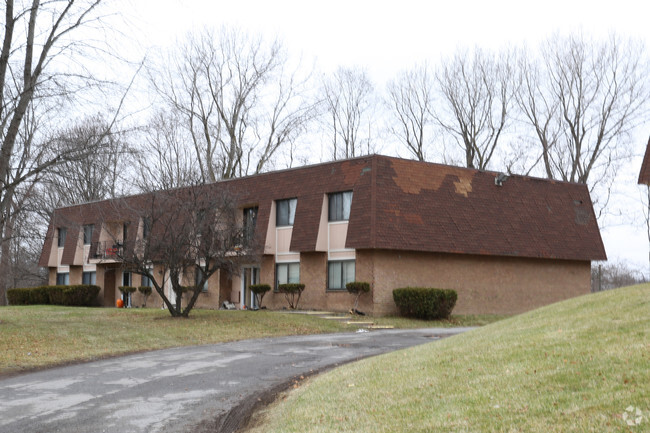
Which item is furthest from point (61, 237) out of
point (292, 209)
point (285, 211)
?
point (292, 209)

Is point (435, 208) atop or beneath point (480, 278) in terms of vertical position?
atop

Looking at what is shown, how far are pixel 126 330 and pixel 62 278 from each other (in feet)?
85.9

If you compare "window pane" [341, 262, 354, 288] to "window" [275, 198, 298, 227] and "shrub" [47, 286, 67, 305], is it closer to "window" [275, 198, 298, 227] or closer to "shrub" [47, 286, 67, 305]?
"window" [275, 198, 298, 227]

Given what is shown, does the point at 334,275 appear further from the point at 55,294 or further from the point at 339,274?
the point at 55,294

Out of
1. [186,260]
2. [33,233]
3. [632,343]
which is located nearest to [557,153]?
[186,260]

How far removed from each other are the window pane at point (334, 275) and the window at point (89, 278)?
747 inches

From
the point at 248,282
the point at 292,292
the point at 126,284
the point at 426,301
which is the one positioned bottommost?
the point at 426,301

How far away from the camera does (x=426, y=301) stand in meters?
27.9

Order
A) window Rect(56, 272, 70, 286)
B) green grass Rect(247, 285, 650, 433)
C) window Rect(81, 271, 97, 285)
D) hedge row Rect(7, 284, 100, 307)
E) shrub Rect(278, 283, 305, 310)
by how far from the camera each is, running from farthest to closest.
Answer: window Rect(56, 272, 70, 286) → window Rect(81, 271, 97, 285) → hedge row Rect(7, 284, 100, 307) → shrub Rect(278, 283, 305, 310) → green grass Rect(247, 285, 650, 433)

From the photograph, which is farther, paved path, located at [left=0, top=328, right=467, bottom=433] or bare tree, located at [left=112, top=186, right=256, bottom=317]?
bare tree, located at [left=112, top=186, right=256, bottom=317]

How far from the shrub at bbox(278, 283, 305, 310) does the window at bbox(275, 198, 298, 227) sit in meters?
2.88

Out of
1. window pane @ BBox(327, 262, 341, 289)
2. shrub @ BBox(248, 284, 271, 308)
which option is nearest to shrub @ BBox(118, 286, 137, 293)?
shrub @ BBox(248, 284, 271, 308)

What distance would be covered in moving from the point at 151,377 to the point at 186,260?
39.1 feet

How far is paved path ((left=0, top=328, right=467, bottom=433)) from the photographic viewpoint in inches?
389
